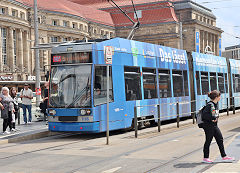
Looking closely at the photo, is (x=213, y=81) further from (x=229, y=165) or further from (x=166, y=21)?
(x=166, y=21)

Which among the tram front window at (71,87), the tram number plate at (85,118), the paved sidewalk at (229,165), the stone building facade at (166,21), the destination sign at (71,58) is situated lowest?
the paved sidewalk at (229,165)

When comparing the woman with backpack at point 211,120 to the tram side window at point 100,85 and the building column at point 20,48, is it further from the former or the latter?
the building column at point 20,48

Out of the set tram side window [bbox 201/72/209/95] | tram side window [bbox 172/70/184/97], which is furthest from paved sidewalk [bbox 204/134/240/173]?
tram side window [bbox 201/72/209/95]

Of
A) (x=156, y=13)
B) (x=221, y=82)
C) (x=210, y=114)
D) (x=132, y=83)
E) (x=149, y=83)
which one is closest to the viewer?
(x=210, y=114)

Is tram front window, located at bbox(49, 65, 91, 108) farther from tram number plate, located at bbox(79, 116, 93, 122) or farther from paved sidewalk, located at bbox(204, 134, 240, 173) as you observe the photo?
paved sidewalk, located at bbox(204, 134, 240, 173)

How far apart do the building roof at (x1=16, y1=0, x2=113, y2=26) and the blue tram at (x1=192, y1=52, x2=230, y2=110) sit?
53669 mm

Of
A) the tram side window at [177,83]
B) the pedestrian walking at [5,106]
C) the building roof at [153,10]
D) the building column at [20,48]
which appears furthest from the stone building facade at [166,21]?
the pedestrian walking at [5,106]

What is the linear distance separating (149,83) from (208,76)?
7246 mm

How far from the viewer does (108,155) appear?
34.7 feet

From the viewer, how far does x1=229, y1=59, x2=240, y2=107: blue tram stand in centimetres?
2783

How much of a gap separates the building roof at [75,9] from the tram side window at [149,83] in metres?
59.9

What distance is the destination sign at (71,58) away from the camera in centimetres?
1419

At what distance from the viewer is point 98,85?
1405 cm

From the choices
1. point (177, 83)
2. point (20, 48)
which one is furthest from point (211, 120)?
point (20, 48)
